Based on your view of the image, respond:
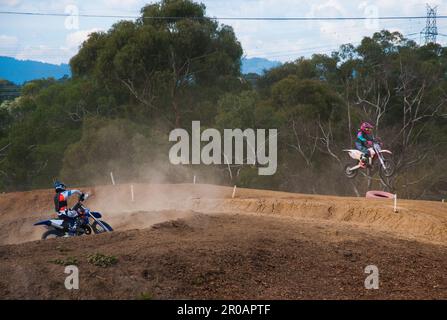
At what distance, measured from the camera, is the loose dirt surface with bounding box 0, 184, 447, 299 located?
1042cm

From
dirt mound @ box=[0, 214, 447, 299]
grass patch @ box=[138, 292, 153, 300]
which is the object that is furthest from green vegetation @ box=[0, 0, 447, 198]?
grass patch @ box=[138, 292, 153, 300]

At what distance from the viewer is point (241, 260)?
Result: 12.1m

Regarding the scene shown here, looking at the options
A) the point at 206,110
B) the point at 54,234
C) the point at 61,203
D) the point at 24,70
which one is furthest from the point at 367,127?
the point at 24,70

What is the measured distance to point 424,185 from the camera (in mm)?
42469

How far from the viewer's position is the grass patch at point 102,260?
11.0m

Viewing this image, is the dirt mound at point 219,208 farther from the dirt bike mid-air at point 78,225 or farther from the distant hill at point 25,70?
the distant hill at point 25,70

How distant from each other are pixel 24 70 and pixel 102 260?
544 feet

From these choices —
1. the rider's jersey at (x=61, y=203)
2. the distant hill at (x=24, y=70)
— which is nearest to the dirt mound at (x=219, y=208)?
the rider's jersey at (x=61, y=203)

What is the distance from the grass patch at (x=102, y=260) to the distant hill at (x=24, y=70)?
136 metres

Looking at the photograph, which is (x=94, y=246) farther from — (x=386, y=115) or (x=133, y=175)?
(x=386, y=115)

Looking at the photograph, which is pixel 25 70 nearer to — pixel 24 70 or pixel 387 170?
pixel 24 70

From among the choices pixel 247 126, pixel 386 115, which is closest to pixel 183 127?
pixel 247 126

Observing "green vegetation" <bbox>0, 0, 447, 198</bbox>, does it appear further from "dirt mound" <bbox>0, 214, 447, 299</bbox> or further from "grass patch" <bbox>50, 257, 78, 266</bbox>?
"grass patch" <bbox>50, 257, 78, 266</bbox>

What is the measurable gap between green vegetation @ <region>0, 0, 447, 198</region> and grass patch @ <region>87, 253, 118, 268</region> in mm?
28785
